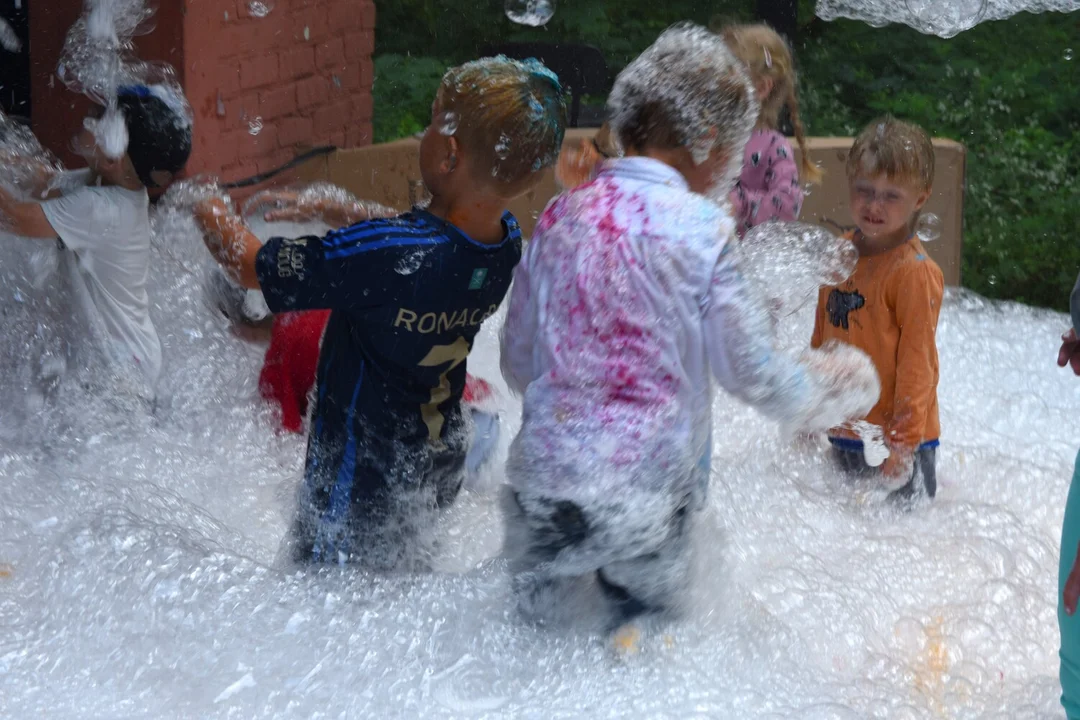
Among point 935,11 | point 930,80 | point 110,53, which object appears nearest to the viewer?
point 110,53

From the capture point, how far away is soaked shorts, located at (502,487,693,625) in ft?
6.58

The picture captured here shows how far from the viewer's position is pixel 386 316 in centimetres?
205

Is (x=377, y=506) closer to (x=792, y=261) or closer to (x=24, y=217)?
(x=24, y=217)

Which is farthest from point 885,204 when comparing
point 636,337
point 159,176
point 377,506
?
point 159,176

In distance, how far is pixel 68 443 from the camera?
10.3 feet

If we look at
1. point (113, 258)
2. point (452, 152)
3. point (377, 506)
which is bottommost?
point (377, 506)

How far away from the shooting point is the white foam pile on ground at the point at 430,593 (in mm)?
2188

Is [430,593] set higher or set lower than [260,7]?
lower

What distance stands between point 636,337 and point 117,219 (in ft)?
4.58

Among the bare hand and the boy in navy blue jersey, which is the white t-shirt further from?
the bare hand

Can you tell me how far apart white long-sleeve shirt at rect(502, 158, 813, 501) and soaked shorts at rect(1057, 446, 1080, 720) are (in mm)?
461

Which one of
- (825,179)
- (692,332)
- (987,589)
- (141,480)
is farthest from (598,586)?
(825,179)

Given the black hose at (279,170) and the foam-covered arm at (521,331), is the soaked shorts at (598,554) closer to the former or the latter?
the foam-covered arm at (521,331)

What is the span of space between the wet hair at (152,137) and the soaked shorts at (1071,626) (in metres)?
2.04
